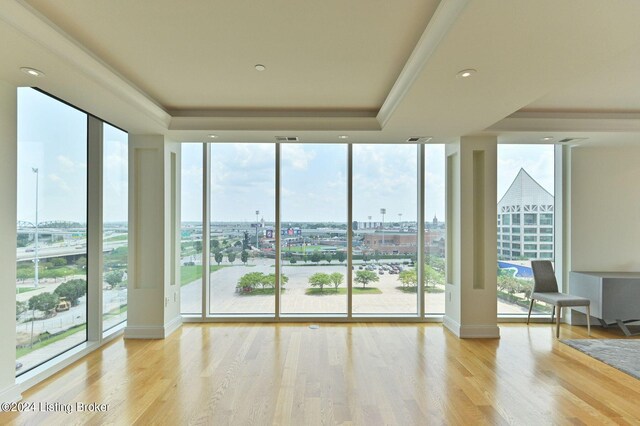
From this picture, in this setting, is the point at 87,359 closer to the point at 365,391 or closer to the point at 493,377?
the point at 365,391

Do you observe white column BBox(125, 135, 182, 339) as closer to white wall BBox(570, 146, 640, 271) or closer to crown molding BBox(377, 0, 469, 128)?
crown molding BBox(377, 0, 469, 128)

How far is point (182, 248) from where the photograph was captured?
17.6ft

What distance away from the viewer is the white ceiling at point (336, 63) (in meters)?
2.16

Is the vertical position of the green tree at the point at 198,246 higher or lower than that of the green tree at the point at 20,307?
higher

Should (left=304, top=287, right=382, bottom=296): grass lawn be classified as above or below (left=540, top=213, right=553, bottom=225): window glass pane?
below

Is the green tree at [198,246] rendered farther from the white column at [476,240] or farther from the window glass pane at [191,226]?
the white column at [476,240]

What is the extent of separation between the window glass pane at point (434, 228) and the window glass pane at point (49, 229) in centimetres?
456

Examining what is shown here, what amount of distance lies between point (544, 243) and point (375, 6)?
15.8ft

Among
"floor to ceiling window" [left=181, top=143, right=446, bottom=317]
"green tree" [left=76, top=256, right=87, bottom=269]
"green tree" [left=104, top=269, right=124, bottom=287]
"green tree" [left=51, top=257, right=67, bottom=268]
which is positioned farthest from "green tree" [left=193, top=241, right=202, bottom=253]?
"green tree" [left=51, top=257, right=67, bottom=268]

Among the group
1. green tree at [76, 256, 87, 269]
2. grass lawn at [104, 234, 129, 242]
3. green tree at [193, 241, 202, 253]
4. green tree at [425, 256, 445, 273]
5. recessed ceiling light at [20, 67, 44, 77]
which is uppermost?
recessed ceiling light at [20, 67, 44, 77]

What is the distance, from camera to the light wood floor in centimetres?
274

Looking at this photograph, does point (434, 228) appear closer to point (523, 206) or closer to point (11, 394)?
point (523, 206)

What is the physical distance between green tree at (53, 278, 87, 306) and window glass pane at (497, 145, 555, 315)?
5619 millimetres

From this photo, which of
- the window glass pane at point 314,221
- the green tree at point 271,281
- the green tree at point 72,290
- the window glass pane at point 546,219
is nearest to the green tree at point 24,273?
the green tree at point 72,290
